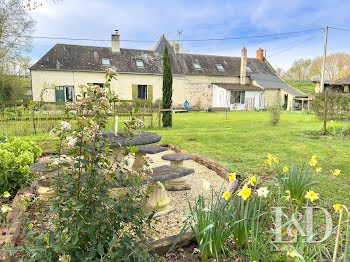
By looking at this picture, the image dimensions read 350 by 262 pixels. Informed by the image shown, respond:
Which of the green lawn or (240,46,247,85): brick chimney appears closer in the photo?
the green lawn

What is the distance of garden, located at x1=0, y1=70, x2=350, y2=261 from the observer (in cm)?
139

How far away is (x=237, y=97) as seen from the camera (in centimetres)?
2509

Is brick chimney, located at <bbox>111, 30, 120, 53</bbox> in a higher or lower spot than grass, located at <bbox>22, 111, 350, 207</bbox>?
higher

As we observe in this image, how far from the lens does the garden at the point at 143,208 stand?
1393 mm

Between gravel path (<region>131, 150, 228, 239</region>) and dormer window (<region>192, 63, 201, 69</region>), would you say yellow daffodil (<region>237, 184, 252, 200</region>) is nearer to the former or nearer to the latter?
gravel path (<region>131, 150, 228, 239</region>)

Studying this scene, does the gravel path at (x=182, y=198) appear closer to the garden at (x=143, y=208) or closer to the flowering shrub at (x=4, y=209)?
the garden at (x=143, y=208)

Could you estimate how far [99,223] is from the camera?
1.44 m

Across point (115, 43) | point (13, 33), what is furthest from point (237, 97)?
point (13, 33)

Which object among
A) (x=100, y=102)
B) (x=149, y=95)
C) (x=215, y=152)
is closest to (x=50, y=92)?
(x=149, y=95)

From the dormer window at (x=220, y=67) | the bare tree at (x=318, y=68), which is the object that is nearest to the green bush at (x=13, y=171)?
the dormer window at (x=220, y=67)

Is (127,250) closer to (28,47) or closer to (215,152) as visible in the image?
(215,152)

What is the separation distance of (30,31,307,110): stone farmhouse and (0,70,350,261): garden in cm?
1718

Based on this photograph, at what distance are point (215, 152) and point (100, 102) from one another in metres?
5.36
